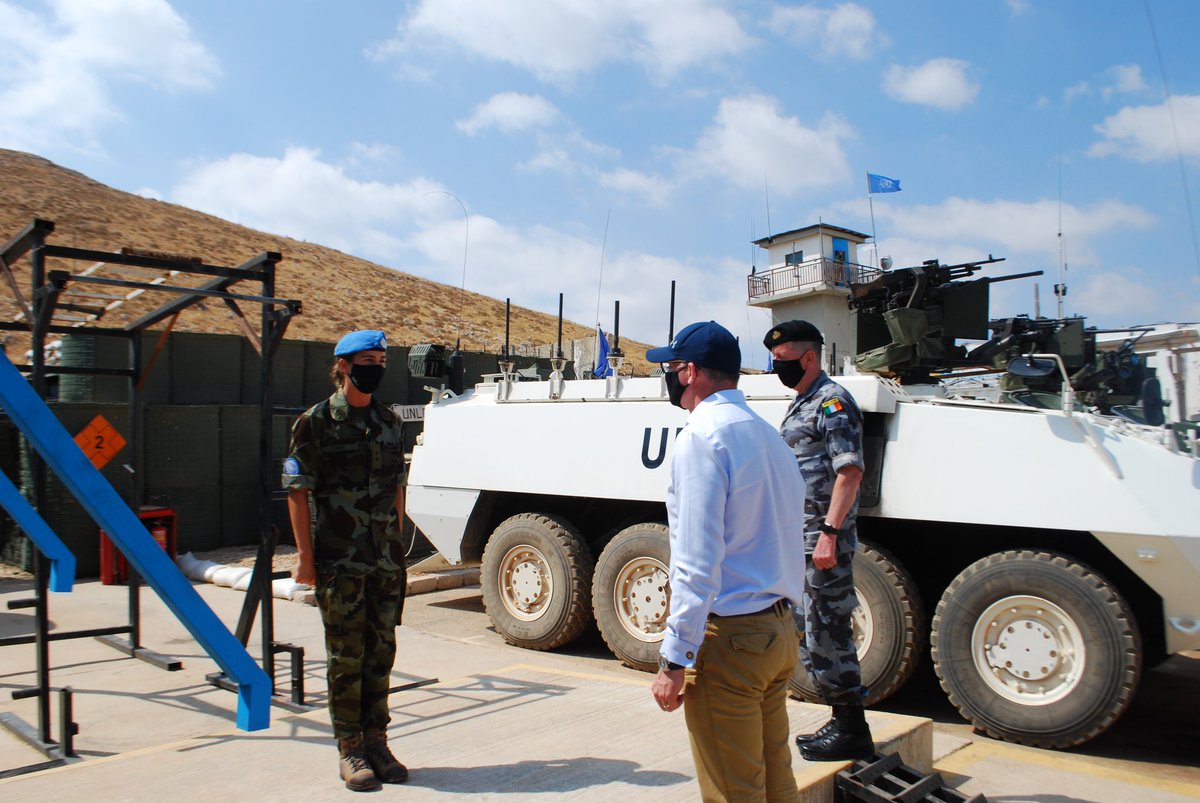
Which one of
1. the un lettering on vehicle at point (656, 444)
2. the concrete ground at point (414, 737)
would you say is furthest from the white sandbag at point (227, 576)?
the un lettering on vehicle at point (656, 444)

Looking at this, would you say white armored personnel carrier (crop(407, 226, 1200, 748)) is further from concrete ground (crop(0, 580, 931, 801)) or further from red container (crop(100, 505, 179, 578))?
red container (crop(100, 505, 179, 578))

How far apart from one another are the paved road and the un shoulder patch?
5.51 feet

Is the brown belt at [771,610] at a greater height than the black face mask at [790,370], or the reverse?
the black face mask at [790,370]

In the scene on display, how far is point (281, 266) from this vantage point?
3781cm

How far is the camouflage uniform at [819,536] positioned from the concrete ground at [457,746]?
0.36 meters

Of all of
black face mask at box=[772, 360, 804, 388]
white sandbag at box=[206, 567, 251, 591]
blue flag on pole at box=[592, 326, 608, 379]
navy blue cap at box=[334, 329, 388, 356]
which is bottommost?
white sandbag at box=[206, 567, 251, 591]

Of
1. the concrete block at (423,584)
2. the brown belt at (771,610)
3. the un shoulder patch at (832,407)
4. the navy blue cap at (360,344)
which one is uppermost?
the navy blue cap at (360,344)

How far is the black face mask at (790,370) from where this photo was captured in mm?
4262

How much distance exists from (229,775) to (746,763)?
2226 millimetres

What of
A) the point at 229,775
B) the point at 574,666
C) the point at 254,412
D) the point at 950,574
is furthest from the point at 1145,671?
the point at 254,412

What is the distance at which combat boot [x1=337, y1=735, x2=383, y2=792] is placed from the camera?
3449mm

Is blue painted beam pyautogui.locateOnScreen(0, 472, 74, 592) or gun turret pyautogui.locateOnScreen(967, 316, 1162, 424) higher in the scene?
gun turret pyautogui.locateOnScreen(967, 316, 1162, 424)

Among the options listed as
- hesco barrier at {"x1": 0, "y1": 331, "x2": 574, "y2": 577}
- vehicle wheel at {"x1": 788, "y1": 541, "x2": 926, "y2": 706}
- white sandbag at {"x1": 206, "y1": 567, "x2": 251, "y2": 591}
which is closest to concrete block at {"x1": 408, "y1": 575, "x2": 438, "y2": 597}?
white sandbag at {"x1": 206, "y1": 567, "x2": 251, "y2": 591}

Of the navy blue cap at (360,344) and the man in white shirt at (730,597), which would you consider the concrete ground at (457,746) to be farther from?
the navy blue cap at (360,344)
